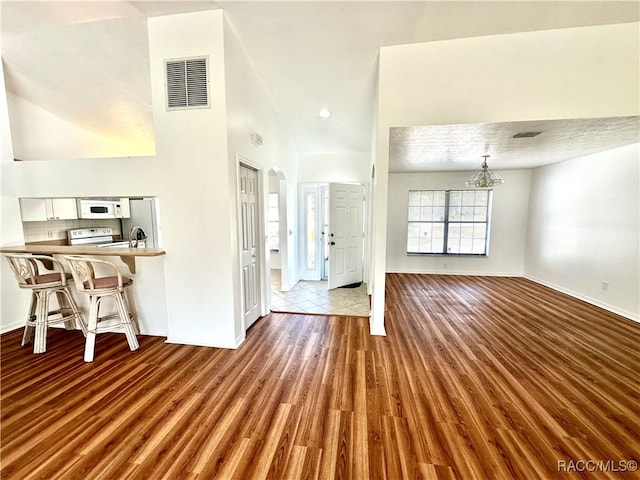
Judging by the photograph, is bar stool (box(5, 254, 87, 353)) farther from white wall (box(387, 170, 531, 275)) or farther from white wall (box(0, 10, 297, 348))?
white wall (box(387, 170, 531, 275))

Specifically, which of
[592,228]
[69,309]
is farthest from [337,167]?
[69,309]

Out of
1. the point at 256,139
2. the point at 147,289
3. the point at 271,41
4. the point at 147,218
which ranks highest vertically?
the point at 271,41

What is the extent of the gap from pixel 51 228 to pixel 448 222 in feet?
24.4

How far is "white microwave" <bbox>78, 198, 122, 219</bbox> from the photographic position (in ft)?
12.7

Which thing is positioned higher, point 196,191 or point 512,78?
point 512,78

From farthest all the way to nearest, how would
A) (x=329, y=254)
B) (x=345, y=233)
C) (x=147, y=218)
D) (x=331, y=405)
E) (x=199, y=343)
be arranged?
1. (x=345, y=233)
2. (x=329, y=254)
3. (x=147, y=218)
4. (x=199, y=343)
5. (x=331, y=405)

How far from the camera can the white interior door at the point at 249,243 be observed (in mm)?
2947

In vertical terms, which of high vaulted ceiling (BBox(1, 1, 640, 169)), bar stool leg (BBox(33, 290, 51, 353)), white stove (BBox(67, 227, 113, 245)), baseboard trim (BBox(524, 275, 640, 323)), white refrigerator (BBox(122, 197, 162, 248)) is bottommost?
baseboard trim (BBox(524, 275, 640, 323))

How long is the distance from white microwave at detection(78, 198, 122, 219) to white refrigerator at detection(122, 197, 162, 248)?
222mm

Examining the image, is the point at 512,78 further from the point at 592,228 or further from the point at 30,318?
the point at 30,318

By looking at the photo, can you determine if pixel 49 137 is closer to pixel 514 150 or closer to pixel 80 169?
pixel 80 169

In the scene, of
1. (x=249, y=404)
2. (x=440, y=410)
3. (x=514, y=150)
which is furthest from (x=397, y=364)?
(x=514, y=150)

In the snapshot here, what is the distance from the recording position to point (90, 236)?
13.7 feet

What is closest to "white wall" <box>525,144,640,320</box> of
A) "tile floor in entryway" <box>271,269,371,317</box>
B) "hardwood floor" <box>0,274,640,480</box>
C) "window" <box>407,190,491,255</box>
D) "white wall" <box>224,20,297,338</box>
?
"hardwood floor" <box>0,274,640,480</box>
